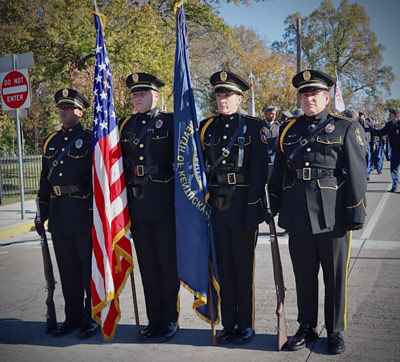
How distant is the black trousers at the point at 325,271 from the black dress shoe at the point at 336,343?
5cm

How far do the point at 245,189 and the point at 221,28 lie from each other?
19.0 meters

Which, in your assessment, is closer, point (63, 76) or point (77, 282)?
point (77, 282)

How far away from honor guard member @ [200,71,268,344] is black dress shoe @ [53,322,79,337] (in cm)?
144

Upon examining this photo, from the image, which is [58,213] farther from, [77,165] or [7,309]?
[7,309]

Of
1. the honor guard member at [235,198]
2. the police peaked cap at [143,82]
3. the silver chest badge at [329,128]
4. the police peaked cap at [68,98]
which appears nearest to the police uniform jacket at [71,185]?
the police peaked cap at [68,98]

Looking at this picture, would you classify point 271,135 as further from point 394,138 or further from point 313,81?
point 394,138

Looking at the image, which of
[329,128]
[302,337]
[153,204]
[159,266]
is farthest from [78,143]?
[302,337]

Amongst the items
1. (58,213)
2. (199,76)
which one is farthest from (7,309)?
(199,76)

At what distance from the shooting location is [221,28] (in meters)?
21.6

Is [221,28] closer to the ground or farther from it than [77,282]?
farther from it

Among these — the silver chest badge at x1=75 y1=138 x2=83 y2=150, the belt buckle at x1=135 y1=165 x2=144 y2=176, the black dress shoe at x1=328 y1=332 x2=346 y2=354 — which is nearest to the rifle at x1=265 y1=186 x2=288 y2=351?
the black dress shoe at x1=328 y1=332 x2=346 y2=354

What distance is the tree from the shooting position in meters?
46.0

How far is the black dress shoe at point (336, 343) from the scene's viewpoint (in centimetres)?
364

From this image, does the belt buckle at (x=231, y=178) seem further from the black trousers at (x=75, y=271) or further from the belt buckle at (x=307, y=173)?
the black trousers at (x=75, y=271)
